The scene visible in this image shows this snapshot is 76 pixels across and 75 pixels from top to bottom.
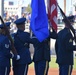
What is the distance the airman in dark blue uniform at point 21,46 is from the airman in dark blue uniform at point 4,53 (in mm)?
386

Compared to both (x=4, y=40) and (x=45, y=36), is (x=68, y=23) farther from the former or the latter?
(x=4, y=40)

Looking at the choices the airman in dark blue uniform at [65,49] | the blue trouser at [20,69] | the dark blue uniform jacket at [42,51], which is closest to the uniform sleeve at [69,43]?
the airman in dark blue uniform at [65,49]

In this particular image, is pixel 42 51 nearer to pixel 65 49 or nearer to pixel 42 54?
pixel 42 54

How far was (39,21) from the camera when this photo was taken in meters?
7.82

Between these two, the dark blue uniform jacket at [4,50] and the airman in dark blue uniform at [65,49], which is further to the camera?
the airman in dark blue uniform at [65,49]

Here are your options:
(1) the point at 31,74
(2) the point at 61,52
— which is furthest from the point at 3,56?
(1) the point at 31,74

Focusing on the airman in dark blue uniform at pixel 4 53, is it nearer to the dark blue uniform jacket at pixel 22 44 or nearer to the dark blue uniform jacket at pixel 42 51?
the dark blue uniform jacket at pixel 22 44

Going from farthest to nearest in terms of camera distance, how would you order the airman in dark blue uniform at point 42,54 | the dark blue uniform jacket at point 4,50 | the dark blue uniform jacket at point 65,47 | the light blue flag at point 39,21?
the airman in dark blue uniform at point 42,54
the dark blue uniform jacket at point 65,47
the light blue flag at point 39,21
the dark blue uniform jacket at point 4,50

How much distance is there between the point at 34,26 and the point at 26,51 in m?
0.56

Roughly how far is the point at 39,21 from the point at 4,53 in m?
1.04

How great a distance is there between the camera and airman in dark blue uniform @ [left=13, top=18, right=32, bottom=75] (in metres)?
7.77

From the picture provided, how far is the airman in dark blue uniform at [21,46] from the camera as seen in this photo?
7770mm

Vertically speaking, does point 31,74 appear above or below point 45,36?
below

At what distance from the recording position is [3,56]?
7.40 meters
